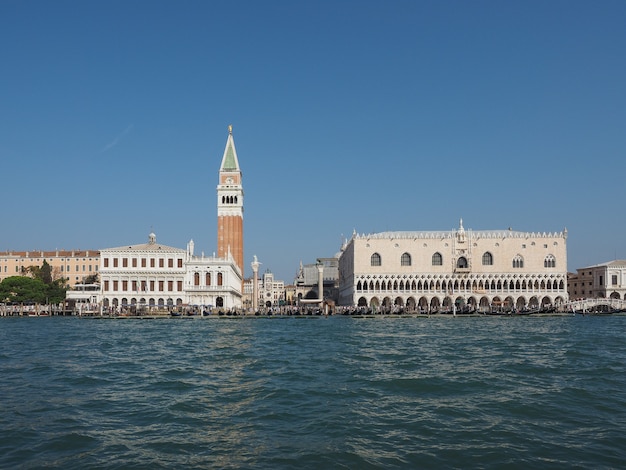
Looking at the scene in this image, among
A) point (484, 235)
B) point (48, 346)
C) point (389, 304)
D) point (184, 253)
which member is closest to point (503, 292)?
point (484, 235)

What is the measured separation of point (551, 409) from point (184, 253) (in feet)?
189

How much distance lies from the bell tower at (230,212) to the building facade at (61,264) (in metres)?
18.1

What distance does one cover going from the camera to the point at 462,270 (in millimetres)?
67500

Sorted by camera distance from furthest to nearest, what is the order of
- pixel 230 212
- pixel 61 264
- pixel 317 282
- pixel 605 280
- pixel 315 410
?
pixel 317 282 → pixel 61 264 → pixel 230 212 → pixel 605 280 → pixel 315 410

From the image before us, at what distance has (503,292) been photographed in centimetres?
6756

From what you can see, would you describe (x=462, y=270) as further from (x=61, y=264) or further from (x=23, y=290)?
(x=61, y=264)

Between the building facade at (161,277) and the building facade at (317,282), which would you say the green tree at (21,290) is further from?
→ the building facade at (317,282)

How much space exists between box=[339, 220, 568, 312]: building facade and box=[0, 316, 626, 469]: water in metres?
47.3

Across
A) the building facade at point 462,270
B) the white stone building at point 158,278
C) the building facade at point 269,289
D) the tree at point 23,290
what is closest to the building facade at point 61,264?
the tree at point 23,290

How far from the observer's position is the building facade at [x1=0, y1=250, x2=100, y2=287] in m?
81.5

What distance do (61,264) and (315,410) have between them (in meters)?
78.7

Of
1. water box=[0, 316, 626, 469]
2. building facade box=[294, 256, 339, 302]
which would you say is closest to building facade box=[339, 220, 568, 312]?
building facade box=[294, 256, 339, 302]

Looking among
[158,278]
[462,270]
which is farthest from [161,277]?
[462,270]

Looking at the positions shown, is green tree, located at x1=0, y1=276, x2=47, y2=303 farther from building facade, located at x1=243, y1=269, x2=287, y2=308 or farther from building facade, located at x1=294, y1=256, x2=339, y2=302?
building facade, located at x1=243, y1=269, x2=287, y2=308
